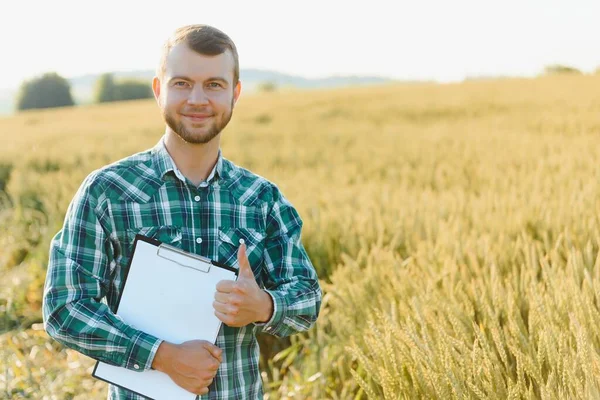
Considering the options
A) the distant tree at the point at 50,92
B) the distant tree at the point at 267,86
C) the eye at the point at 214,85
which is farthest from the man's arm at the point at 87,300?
the distant tree at the point at 267,86

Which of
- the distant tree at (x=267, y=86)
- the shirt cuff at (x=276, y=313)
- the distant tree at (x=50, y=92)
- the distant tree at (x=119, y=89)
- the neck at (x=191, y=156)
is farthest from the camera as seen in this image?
the distant tree at (x=267, y=86)

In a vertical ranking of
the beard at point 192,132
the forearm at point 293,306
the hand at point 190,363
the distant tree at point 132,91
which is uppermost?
the beard at point 192,132

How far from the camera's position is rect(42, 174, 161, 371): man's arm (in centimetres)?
148

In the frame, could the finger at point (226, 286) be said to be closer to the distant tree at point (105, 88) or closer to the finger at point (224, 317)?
the finger at point (224, 317)

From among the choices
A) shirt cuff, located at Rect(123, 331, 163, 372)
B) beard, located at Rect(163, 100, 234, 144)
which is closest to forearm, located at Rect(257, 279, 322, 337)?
shirt cuff, located at Rect(123, 331, 163, 372)

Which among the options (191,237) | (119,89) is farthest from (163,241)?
(119,89)

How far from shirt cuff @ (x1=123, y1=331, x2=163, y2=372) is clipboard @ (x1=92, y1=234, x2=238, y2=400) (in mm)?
58

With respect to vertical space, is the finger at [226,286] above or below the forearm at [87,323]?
above

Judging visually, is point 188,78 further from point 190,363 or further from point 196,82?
point 190,363

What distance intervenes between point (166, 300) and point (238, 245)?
23 centimetres

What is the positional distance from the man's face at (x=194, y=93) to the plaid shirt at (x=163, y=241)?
0.10 m

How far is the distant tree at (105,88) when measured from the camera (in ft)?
237

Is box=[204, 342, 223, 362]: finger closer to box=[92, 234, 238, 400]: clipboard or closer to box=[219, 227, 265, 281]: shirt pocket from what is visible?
box=[92, 234, 238, 400]: clipboard

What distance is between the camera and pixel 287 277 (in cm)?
165
